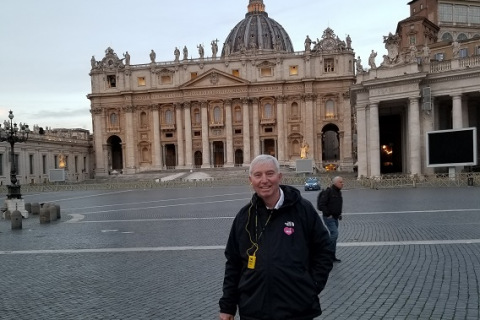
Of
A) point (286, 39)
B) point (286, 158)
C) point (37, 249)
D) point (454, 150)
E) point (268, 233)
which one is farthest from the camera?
point (286, 39)

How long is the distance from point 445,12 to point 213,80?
3536cm

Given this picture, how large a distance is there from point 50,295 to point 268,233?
5.65 meters

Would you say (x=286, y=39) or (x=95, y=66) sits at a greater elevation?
(x=286, y=39)

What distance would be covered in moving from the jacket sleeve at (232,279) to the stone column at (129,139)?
240 feet

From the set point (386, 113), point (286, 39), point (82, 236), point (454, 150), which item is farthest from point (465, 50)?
point (286, 39)

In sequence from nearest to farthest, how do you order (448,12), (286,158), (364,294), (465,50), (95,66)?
(364,294)
(465,50)
(448,12)
(286,158)
(95,66)

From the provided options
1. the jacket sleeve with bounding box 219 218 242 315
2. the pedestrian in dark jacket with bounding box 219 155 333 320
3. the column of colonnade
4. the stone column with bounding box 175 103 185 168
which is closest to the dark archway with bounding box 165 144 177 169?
the stone column with bounding box 175 103 185 168

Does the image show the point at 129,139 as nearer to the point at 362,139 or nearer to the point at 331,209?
the point at 362,139

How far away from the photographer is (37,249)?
1201 cm

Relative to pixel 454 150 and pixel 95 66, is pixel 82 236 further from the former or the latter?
pixel 95 66

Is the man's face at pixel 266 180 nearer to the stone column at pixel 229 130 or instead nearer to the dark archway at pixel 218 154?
the stone column at pixel 229 130

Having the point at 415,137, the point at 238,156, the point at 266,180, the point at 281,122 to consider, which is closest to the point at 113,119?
the point at 238,156

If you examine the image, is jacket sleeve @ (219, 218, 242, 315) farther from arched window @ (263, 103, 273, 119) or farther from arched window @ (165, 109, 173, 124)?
arched window @ (165, 109, 173, 124)

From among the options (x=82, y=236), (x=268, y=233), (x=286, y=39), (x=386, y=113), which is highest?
(x=286, y=39)
